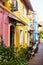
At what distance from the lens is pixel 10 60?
8.53 m

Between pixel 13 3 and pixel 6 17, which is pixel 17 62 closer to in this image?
pixel 6 17

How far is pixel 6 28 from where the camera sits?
545 inches

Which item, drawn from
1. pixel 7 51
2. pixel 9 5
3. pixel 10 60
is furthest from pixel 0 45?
pixel 9 5

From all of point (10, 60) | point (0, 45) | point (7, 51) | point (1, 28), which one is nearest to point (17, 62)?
point (10, 60)

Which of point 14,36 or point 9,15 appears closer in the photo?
point 9,15

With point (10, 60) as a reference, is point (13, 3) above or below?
above

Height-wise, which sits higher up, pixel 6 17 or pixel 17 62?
pixel 6 17

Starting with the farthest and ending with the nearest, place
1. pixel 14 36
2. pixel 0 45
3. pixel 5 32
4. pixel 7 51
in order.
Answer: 1. pixel 14 36
2. pixel 5 32
3. pixel 0 45
4. pixel 7 51

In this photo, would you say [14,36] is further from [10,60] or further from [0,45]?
[10,60]

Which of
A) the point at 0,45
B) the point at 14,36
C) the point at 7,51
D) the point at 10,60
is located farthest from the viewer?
the point at 14,36

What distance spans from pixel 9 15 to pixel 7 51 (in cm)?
462

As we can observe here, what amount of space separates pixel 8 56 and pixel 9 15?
17.4 feet

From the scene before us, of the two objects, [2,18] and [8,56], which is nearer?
[8,56]

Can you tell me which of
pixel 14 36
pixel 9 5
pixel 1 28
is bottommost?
pixel 14 36
